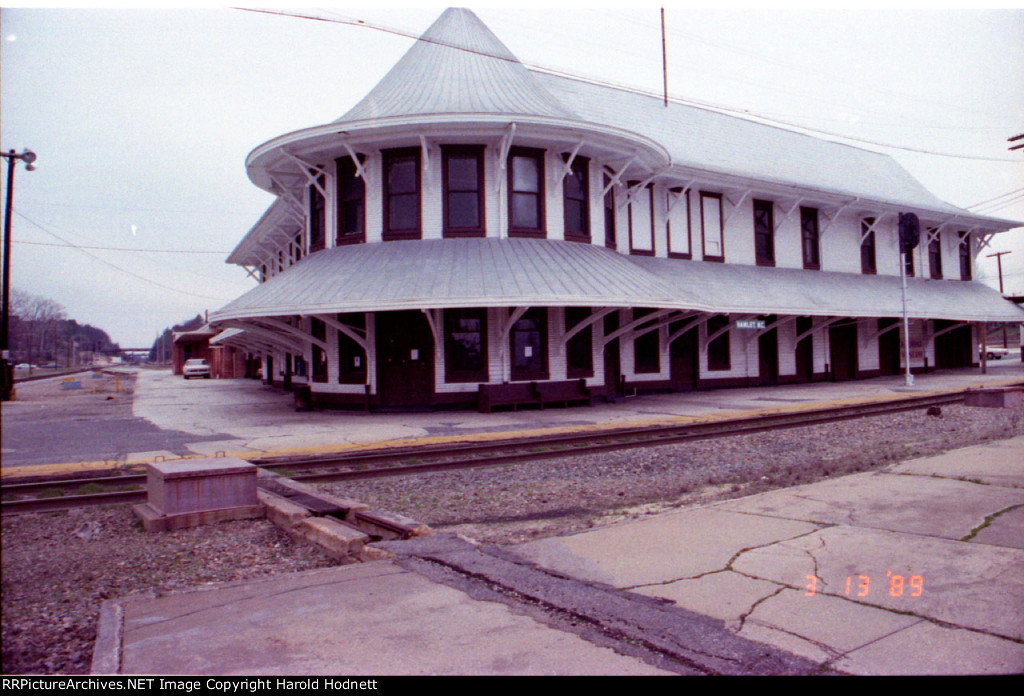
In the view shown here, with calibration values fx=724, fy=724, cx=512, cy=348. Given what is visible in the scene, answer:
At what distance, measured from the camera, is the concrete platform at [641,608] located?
358 centimetres

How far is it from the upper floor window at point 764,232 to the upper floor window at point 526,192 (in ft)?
38.6

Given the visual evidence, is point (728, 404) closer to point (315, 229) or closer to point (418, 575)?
point (315, 229)

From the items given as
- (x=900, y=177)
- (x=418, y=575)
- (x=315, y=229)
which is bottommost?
(x=418, y=575)

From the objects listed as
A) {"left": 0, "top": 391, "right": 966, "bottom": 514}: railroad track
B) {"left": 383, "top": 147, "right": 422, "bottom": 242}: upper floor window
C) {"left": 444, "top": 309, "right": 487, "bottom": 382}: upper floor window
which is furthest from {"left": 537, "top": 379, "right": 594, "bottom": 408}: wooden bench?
{"left": 383, "top": 147, "right": 422, "bottom": 242}: upper floor window

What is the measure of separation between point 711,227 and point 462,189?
37.6 feet

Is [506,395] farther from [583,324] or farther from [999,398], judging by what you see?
[999,398]

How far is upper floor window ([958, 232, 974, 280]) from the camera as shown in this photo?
1470 inches

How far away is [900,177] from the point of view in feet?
124

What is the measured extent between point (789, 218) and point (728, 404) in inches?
491

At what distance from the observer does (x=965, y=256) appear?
37.7 m

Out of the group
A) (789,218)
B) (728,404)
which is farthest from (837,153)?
(728,404)

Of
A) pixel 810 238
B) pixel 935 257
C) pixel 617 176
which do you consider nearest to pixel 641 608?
pixel 617 176

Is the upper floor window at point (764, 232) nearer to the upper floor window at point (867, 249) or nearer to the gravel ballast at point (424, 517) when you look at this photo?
the upper floor window at point (867, 249)

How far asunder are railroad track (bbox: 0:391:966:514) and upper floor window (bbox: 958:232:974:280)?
2493 cm
